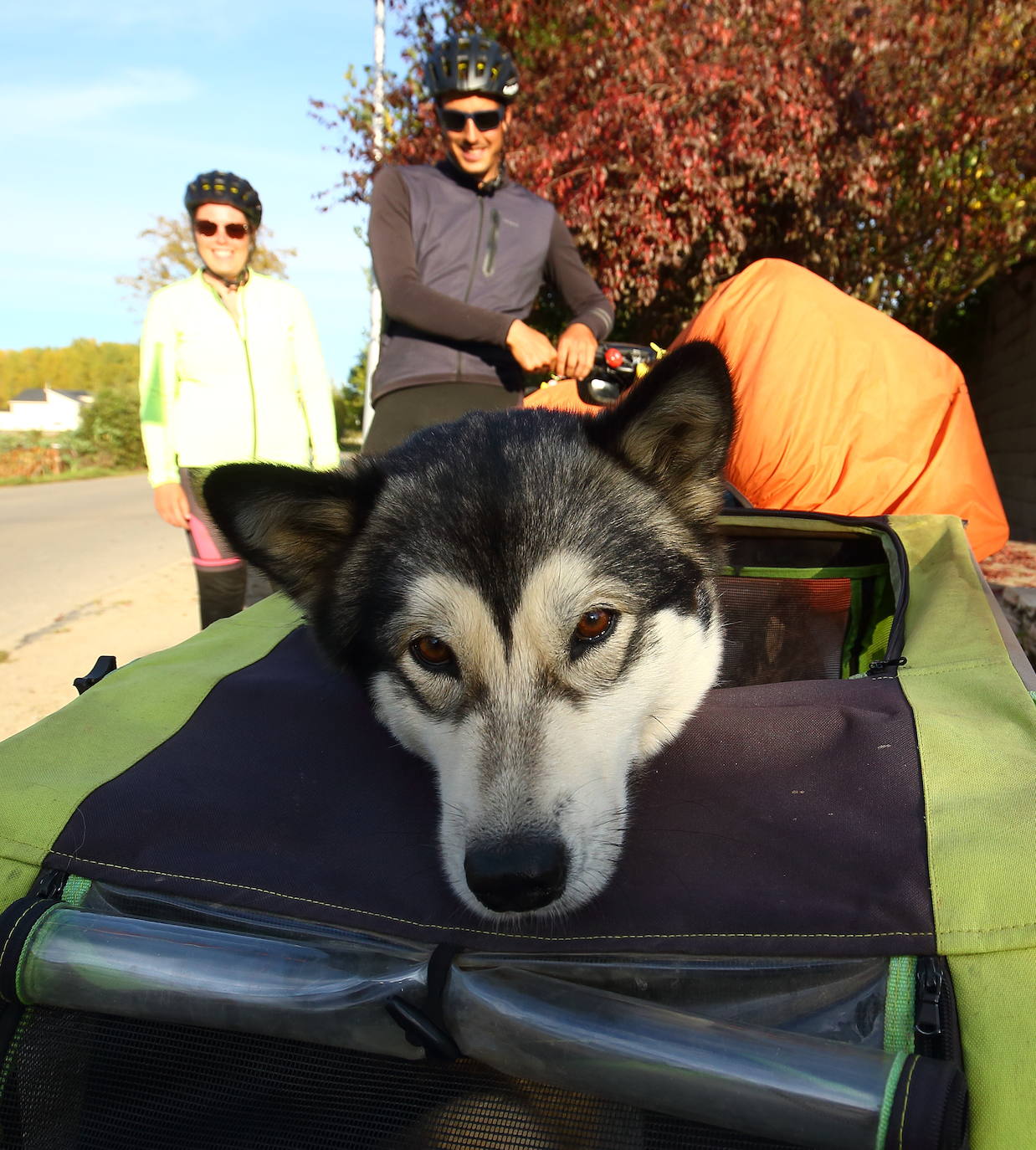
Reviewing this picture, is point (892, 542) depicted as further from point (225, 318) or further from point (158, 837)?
point (225, 318)

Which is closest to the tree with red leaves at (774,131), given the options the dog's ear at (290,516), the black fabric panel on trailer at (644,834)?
the dog's ear at (290,516)

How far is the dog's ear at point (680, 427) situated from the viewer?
1944 millimetres

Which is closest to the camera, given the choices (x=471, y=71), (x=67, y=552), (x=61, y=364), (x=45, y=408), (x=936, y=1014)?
(x=936, y=1014)

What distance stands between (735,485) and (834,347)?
2.06 feet

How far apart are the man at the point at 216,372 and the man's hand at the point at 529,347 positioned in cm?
163

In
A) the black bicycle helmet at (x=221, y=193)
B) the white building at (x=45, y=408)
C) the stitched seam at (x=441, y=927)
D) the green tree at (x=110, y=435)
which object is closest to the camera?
the stitched seam at (x=441, y=927)

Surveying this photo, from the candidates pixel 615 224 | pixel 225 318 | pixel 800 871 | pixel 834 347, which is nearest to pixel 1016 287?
pixel 615 224

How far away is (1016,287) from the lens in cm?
1051

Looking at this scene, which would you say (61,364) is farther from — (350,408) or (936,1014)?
(936,1014)

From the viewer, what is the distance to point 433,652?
6.56ft

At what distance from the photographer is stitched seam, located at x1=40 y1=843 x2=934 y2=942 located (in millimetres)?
1202

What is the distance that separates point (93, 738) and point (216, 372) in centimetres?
322

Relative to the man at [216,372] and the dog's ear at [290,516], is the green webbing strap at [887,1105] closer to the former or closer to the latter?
the dog's ear at [290,516]

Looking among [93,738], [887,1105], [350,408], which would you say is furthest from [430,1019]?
[350,408]
